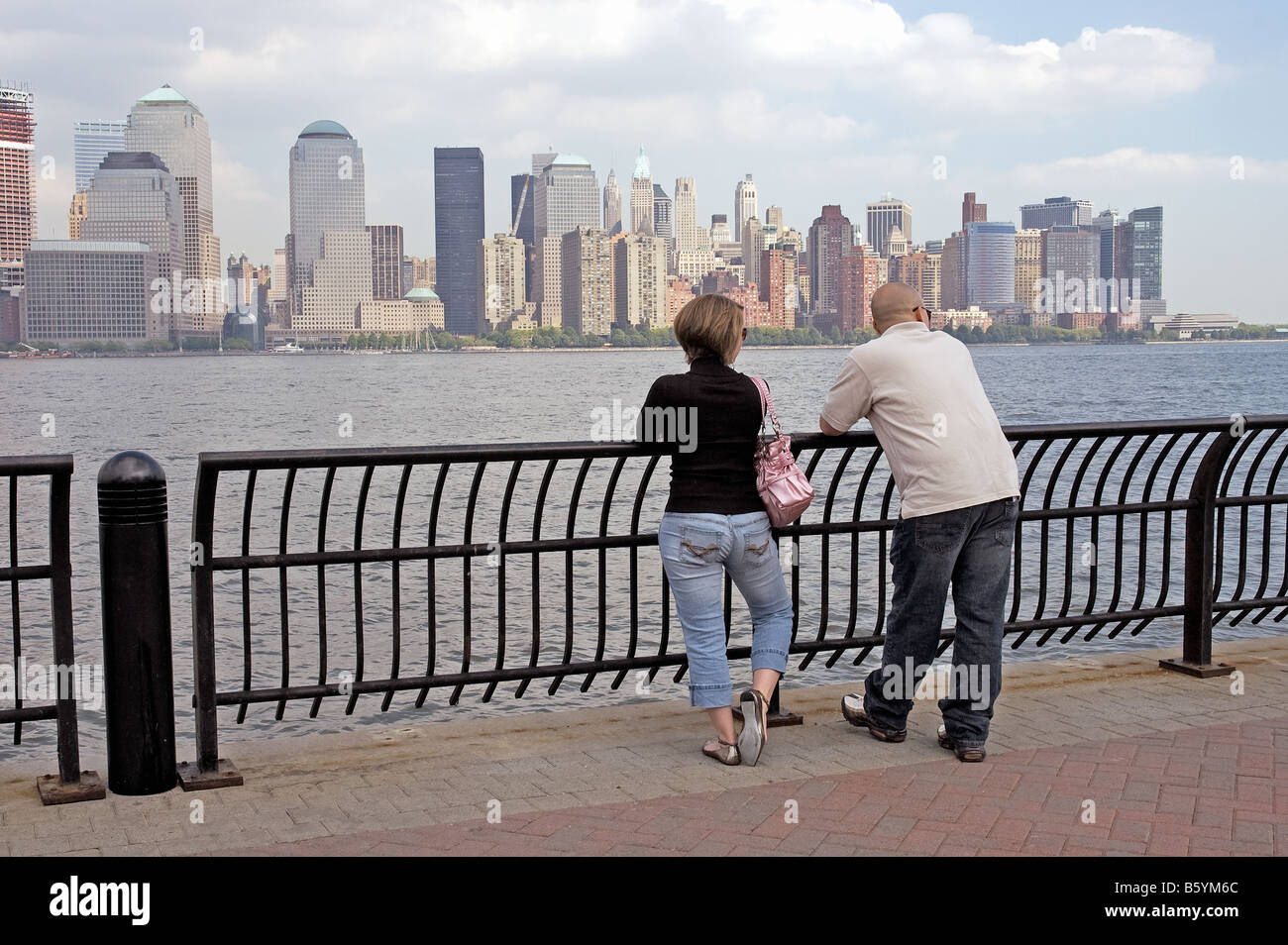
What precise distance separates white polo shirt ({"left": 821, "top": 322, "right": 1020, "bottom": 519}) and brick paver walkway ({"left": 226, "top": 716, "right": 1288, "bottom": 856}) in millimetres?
1118

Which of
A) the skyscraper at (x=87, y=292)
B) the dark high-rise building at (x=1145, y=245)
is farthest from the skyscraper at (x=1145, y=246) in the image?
the skyscraper at (x=87, y=292)

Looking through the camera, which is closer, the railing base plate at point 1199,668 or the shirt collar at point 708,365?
the shirt collar at point 708,365

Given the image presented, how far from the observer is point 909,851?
4527 mm

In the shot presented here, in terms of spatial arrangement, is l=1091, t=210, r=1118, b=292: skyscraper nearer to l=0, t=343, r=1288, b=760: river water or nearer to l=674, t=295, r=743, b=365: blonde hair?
l=0, t=343, r=1288, b=760: river water

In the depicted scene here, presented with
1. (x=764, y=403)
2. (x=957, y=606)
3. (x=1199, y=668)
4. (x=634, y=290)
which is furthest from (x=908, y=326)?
(x=634, y=290)

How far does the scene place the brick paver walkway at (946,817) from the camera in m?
4.58

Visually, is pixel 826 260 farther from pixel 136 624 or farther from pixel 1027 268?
pixel 136 624

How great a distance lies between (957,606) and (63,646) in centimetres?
354

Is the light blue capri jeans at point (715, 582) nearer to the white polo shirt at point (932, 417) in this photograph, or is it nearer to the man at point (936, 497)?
the man at point (936, 497)

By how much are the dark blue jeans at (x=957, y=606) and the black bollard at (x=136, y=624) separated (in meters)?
2.87

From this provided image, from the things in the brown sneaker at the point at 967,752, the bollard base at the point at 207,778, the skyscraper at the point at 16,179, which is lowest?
the brown sneaker at the point at 967,752

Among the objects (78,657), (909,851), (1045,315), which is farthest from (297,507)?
(1045,315)

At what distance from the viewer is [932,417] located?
5488 mm
